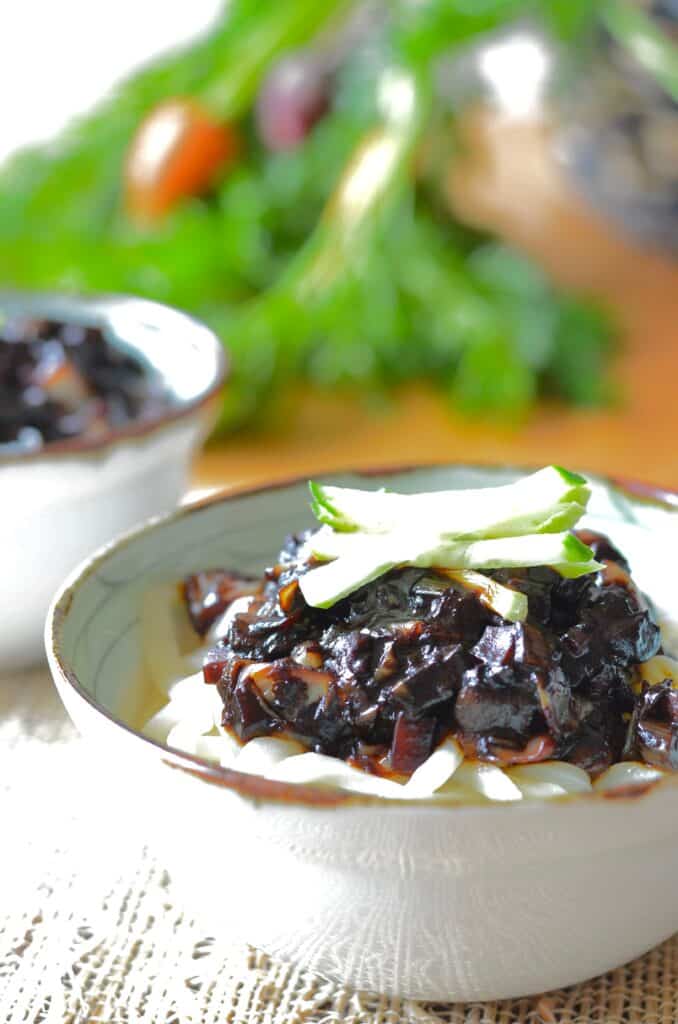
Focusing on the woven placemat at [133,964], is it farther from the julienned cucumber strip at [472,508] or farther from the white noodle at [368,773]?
the julienned cucumber strip at [472,508]

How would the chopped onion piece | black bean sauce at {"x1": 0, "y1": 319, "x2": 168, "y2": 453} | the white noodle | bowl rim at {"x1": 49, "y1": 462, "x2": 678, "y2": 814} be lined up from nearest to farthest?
bowl rim at {"x1": 49, "y1": 462, "x2": 678, "y2": 814} < the white noodle < the chopped onion piece < black bean sauce at {"x1": 0, "y1": 319, "x2": 168, "y2": 453}

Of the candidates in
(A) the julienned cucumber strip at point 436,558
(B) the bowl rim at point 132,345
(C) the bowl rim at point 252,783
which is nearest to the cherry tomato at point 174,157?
(B) the bowl rim at point 132,345

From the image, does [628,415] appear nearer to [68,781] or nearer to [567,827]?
[68,781]

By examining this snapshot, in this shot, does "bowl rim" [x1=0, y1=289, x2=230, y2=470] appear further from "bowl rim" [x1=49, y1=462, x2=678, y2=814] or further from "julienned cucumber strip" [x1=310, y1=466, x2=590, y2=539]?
"julienned cucumber strip" [x1=310, y1=466, x2=590, y2=539]

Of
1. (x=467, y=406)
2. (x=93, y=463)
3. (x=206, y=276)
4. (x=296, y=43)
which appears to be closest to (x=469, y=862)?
(x=93, y=463)

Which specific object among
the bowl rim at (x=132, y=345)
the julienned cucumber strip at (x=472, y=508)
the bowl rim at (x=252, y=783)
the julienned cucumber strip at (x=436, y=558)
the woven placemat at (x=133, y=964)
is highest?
the julienned cucumber strip at (x=472, y=508)

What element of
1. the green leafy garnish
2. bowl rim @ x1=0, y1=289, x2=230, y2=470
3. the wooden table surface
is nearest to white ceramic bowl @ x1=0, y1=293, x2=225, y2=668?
bowl rim @ x1=0, y1=289, x2=230, y2=470
